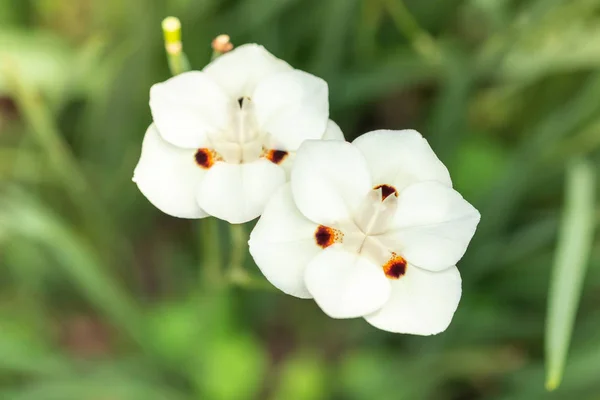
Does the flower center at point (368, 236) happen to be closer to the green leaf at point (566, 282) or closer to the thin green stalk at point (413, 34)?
the green leaf at point (566, 282)

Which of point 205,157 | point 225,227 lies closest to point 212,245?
point 205,157

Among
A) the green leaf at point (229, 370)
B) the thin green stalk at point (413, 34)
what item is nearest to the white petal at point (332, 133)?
the thin green stalk at point (413, 34)

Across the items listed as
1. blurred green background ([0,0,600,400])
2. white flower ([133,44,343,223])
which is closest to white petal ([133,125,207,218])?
white flower ([133,44,343,223])

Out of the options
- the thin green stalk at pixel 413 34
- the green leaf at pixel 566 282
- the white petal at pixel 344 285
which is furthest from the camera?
the thin green stalk at pixel 413 34

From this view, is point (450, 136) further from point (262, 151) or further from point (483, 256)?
point (262, 151)

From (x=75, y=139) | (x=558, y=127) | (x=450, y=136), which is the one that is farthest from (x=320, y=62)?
(x=75, y=139)

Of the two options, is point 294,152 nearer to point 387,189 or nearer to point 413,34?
point 387,189
